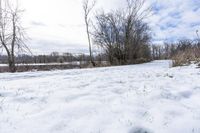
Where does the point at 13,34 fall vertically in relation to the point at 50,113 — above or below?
above

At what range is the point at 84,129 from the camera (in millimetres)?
2781

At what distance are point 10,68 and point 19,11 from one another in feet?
16.0

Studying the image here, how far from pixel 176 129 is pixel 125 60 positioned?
24536 mm

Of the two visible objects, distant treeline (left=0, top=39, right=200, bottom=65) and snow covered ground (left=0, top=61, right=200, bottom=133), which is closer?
snow covered ground (left=0, top=61, right=200, bottom=133)

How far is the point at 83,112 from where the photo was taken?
3.31 meters

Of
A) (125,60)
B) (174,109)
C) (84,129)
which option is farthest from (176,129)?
(125,60)

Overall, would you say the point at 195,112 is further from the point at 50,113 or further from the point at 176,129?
the point at 50,113

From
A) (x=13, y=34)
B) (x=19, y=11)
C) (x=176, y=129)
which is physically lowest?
(x=176, y=129)

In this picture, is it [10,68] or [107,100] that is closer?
[107,100]

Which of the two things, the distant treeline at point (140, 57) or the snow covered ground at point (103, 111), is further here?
the distant treeline at point (140, 57)

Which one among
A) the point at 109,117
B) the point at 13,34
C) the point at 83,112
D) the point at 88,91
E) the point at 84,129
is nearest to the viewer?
the point at 84,129

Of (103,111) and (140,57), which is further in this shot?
(140,57)

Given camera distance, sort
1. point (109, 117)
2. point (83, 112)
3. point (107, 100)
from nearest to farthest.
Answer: point (109, 117), point (83, 112), point (107, 100)

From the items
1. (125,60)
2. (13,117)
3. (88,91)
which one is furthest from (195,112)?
(125,60)
